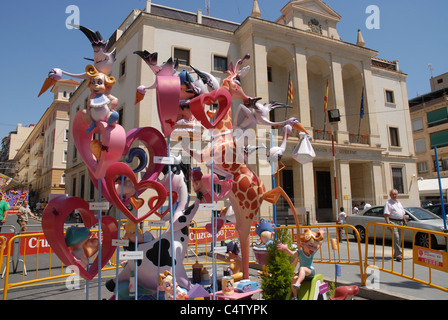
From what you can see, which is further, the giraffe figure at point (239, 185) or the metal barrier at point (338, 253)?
the metal barrier at point (338, 253)

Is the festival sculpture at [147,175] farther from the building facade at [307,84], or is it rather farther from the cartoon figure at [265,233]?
the building facade at [307,84]

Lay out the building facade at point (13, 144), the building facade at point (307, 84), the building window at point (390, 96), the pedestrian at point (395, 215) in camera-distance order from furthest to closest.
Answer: the building facade at point (13, 144)
the building window at point (390, 96)
the building facade at point (307, 84)
the pedestrian at point (395, 215)

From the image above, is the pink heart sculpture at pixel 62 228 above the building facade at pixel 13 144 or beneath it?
beneath

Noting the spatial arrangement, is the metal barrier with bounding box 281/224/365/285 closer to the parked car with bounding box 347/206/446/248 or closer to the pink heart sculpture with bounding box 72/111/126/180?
the parked car with bounding box 347/206/446/248

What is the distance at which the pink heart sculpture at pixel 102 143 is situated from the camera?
11.9ft

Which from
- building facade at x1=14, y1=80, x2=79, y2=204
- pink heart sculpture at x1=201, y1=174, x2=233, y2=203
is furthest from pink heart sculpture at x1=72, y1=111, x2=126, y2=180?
building facade at x1=14, y1=80, x2=79, y2=204

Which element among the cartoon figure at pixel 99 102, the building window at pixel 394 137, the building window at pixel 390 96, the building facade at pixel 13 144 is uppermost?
the building facade at pixel 13 144

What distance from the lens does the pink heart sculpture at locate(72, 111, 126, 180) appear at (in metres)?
3.63

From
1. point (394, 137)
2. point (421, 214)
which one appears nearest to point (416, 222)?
point (421, 214)

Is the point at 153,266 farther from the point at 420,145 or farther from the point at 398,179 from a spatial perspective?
the point at 420,145

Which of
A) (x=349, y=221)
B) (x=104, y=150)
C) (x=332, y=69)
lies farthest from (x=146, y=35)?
(x=104, y=150)

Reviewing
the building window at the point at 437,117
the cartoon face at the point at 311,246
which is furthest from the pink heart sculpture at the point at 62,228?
the building window at the point at 437,117

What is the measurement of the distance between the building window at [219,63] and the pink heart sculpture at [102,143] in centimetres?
1768

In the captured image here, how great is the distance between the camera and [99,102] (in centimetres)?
373
